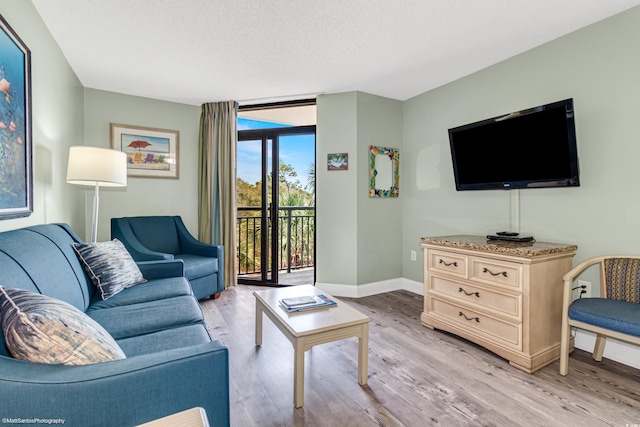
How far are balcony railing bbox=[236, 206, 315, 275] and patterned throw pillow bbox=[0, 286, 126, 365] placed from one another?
2.98 meters

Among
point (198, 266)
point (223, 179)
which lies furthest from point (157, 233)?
point (223, 179)

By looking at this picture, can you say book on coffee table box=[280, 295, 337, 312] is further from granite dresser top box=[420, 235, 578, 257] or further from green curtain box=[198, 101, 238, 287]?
green curtain box=[198, 101, 238, 287]

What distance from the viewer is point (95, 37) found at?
2367mm

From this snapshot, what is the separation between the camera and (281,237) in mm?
4199

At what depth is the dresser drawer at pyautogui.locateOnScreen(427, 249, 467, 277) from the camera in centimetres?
235

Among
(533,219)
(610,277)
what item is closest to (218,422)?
(610,277)

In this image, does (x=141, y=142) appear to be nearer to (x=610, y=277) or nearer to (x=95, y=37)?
(x=95, y=37)

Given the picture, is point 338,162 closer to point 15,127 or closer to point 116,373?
point 15,127

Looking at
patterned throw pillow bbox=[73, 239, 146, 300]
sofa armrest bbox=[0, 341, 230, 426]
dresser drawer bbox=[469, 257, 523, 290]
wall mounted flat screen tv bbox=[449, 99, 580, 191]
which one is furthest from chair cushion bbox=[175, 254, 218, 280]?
wall mounted flat screen tv bbox=[449, 99, 580, 191]

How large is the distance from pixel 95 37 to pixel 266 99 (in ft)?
5.83

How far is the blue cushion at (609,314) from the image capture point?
158 cm

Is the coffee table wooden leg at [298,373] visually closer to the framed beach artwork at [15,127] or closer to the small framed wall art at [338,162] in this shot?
the framed beach artwork at [15,127]

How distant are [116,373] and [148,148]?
3.47 metres

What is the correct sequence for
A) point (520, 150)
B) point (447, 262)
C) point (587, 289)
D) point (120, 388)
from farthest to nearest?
point (447, 262)
point (520, 150)
point (587, 289)
point (120, 388)
